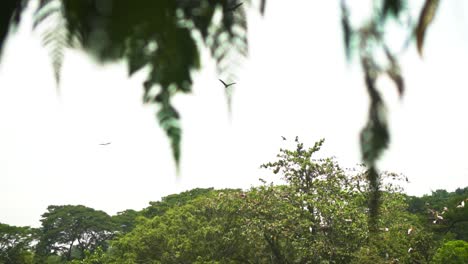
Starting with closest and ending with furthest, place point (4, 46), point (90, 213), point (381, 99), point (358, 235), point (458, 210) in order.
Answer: point (4, 46) → point (381, 99) → point (358, 235) → point (458, 210) → point (90, 213)

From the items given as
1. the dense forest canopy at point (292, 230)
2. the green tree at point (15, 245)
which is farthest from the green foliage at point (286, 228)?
the green tree at point (15, 245)

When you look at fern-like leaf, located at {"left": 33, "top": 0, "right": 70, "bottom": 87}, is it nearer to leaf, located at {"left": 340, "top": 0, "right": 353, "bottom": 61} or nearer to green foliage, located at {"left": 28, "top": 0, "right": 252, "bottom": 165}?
green foliage, located at {"left": 28, "top": 0, "right": 252, "bottom": 165}

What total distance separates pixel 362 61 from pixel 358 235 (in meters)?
13.5

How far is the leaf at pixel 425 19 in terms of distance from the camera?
77cm

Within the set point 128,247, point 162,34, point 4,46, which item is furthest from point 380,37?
point 128,247

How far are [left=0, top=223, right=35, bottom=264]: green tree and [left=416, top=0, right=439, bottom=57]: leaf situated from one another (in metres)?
28.8

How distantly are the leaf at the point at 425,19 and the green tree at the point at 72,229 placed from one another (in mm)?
39863

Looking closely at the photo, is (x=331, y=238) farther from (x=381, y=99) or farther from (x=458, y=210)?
(x=458, y=210)

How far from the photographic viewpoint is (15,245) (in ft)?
87.8

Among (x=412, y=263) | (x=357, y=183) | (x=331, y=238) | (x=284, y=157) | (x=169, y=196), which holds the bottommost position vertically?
(x=412, y=263)

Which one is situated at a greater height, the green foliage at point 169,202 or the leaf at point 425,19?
the green foliage at point 169,202

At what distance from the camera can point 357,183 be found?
1480 cm

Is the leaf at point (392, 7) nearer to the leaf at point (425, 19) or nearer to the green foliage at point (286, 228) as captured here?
the leaf at point (425, 19)

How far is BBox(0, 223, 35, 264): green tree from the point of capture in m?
25.1
